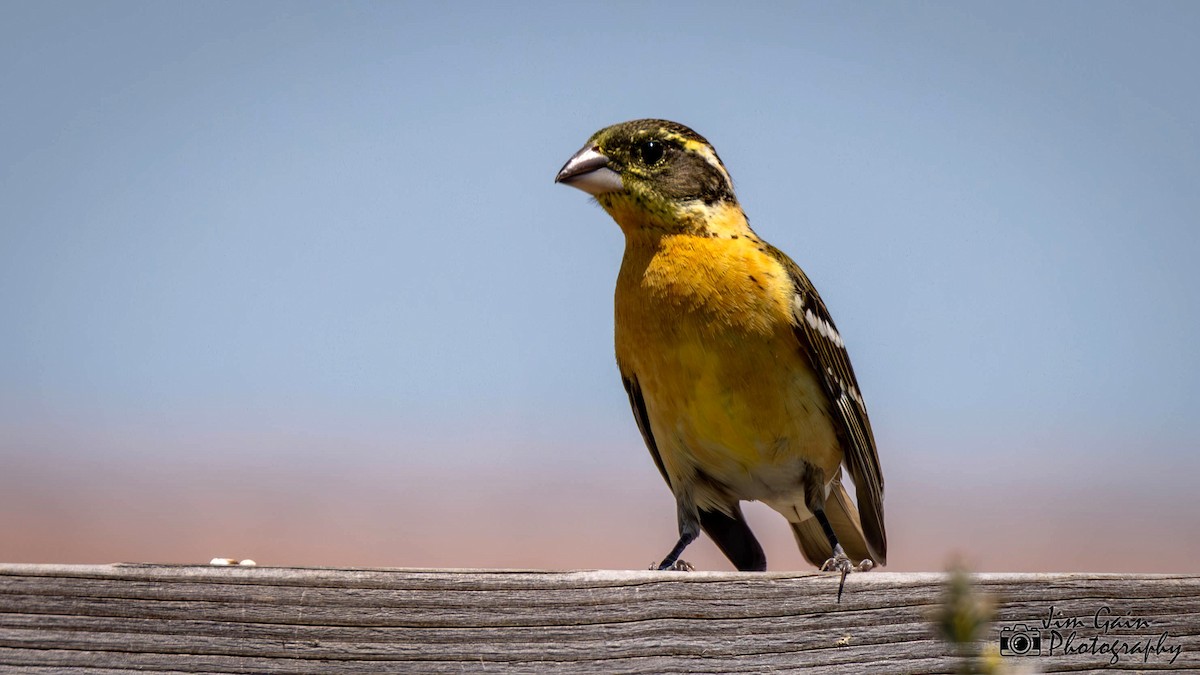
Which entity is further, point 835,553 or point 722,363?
point 835,553

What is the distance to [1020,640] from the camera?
7.68 feet

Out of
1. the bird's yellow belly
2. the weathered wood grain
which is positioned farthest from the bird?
the weathered wood grain

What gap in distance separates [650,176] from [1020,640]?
248cm

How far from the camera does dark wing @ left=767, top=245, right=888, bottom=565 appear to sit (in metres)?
4.20

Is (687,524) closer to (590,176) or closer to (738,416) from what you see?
(738,416)

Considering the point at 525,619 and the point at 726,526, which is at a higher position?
the point at 726,526

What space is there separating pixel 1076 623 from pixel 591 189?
8.26ft

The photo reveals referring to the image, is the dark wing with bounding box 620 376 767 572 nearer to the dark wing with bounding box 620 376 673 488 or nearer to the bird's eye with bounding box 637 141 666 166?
the dark wing with bounding box 620 376 673 488

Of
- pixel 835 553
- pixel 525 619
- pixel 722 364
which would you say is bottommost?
pixel 525 619

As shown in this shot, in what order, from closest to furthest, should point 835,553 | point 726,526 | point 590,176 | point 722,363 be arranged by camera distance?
point 722,363
point 835,553
point 590,176
point 726,526

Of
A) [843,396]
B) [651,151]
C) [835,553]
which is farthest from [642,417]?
[651,151]

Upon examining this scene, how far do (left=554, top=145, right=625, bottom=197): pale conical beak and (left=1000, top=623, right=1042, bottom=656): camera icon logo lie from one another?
8.03ft

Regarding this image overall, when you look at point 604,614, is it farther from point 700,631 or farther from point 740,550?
point 740,550

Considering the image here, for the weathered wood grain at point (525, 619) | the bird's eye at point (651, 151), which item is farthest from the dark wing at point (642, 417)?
the weathered wood grain at point (525, 619)
